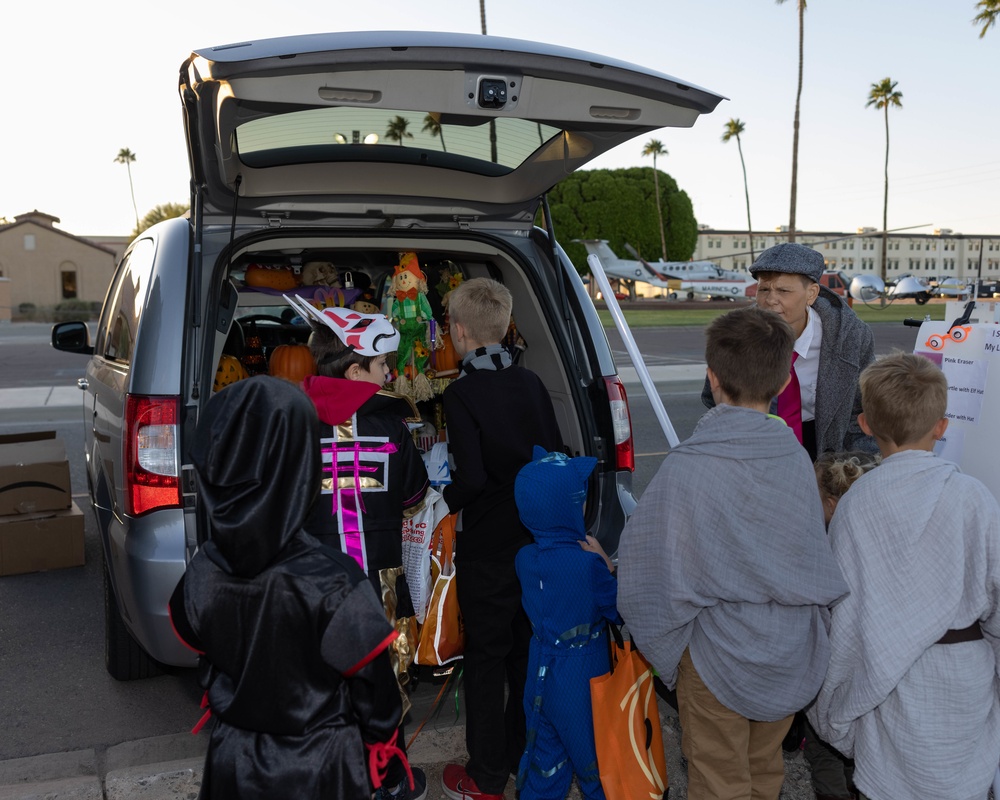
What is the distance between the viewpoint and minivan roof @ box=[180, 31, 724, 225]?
2396mm

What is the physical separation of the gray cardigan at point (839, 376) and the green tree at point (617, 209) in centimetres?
5552

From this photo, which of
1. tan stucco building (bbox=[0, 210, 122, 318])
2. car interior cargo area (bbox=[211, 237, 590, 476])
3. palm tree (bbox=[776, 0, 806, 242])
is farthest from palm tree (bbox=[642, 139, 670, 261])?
car interior cargo area (bbox=[211, 237, 590, 476])

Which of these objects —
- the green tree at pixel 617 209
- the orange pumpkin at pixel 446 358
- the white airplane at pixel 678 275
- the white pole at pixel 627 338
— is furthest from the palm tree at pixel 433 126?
the white airplane at pixel 678 275

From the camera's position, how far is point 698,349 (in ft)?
72.3

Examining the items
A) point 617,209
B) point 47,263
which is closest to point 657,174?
point 617,209

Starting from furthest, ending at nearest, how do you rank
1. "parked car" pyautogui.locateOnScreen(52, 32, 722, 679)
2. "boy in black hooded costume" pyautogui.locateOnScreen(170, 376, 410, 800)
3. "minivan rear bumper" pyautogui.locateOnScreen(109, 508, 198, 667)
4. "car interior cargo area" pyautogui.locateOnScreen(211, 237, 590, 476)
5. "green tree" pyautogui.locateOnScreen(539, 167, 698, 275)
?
1. "green tree" pyautogui.locateOnScreen(539, 167, 698, 275)
2. "car interior cargo area" pyautogui.locateOnScreen(211, 237, 590, 476)
3. "minivan rear bumper" pyautogui.locateOnScreen(109, 508, 198, 667)
4. "parked car" pyautogui.locateOnScreen(52, 32, 722, 679)
5. "boy in black hooded costume" pyautogui.locateOnScreen(170, 376, 410, 800)

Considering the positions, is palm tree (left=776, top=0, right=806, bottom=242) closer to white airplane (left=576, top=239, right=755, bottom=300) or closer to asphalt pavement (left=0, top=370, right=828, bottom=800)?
white airplane (left=576, top=239, right=755, bottom=300)

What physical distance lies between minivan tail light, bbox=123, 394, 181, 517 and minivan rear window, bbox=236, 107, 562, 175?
0.95 metres

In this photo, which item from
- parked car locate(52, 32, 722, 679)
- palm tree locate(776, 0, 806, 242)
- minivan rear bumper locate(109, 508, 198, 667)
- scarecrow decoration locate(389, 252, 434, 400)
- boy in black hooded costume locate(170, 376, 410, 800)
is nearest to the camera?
boy in black hooded costume locate(170, 376, 410, 800)

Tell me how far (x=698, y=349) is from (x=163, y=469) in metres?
20.2

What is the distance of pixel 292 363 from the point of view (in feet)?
14.3

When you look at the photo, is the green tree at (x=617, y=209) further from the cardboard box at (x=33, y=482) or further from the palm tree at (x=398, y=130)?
the palm tree at (x=398, y=130)

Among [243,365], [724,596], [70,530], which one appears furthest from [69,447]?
[724,596]

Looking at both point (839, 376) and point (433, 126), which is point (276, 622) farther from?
point (839, 376)
